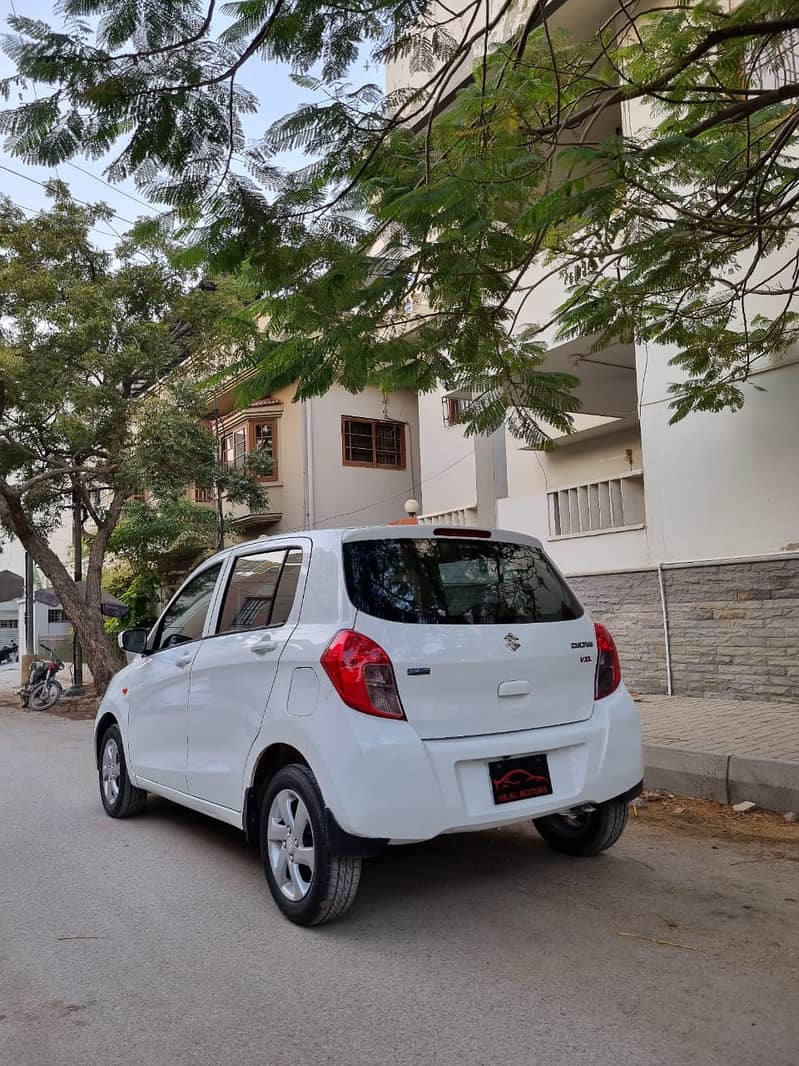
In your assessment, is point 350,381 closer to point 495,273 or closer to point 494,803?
point 495,273

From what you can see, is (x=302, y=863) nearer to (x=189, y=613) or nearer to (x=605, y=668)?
(x=605, y=668)

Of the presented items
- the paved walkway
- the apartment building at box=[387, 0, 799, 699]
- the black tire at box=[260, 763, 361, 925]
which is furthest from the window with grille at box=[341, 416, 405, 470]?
the black tire at box=[260, 763, 361, 925]

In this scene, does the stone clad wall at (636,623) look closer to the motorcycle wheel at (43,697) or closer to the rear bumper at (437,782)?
the rear bumper at (437,782)

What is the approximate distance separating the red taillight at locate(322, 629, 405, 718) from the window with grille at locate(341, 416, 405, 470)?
18.6 meters

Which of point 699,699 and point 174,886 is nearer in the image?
point 174,886

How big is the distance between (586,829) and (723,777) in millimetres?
1950

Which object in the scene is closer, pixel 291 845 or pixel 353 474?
pixel 291 845

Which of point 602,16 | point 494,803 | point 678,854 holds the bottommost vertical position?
point 678,854

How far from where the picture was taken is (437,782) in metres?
3.66

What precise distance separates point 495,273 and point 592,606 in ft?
21.0

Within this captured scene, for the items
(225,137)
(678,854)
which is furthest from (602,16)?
(678,854)

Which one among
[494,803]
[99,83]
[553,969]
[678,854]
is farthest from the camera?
[678,854]

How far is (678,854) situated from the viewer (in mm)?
4859

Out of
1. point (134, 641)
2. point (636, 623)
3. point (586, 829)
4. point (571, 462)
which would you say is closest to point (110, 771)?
point (134, 641)
